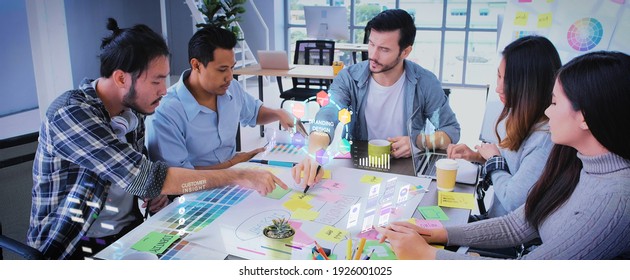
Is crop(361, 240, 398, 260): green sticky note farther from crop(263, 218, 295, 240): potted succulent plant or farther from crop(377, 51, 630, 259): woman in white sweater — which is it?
crop(263, 218, 295, 240): potted succulent plant

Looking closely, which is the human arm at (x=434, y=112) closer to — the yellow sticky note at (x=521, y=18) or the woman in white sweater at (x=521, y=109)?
the woman in white sweater at (x=521, y=109)

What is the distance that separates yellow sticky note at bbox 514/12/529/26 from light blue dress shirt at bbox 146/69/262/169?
2227 mm

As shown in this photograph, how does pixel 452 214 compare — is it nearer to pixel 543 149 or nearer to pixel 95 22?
pixel 543 149

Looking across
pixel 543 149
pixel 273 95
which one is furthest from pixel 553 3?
pixel 273 95

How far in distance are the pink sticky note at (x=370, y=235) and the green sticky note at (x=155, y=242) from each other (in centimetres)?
43

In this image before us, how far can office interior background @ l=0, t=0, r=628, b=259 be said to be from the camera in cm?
301

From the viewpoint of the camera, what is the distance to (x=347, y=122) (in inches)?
87.7

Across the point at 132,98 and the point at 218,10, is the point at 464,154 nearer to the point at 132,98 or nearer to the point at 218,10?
the point at 132,98

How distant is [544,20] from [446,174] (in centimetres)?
237

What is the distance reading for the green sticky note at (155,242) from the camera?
40.4 inches

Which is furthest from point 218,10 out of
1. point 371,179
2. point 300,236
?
point 300,236

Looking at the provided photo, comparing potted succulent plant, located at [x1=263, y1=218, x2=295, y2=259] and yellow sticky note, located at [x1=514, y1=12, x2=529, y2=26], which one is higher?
yellow sticky note, located at [x1=514, y1=12, x2=529, y2=26]

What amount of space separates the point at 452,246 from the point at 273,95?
5348 mm

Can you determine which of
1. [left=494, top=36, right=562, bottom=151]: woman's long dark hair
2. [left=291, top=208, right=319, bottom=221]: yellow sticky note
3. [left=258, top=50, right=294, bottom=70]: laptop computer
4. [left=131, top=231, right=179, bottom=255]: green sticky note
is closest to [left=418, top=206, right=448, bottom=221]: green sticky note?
[left=291, top=208, right=319, bottom=221]: yellow sticky note
